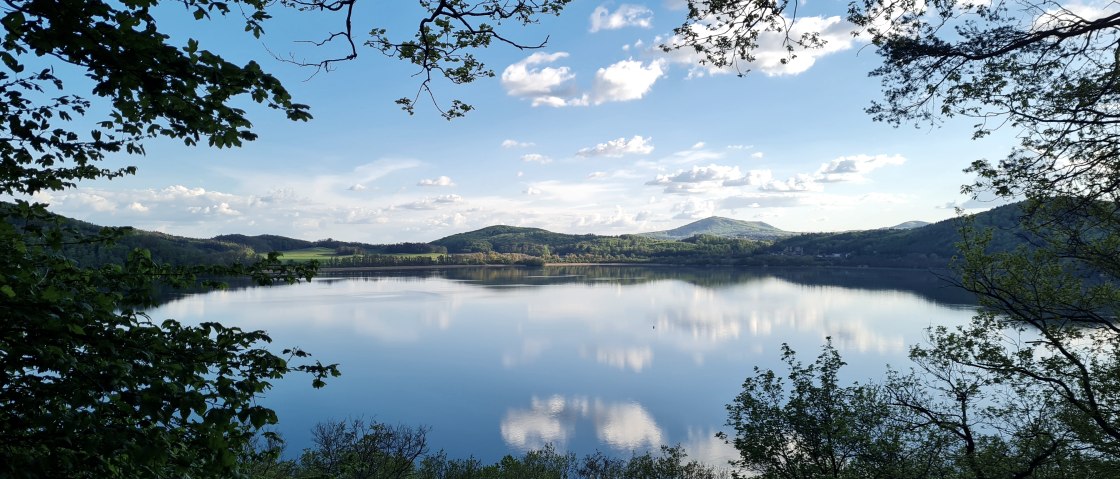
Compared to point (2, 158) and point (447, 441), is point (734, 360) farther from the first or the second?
point (2, 158)

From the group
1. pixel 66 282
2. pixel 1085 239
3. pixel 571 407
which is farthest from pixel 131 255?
A: pixel 571 407

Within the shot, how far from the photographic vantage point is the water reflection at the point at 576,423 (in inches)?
1049

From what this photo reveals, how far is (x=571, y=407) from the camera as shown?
31656 millimetres

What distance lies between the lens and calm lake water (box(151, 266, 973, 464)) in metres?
28.8

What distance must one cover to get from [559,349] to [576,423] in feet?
61.6

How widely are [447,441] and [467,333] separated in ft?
91.6

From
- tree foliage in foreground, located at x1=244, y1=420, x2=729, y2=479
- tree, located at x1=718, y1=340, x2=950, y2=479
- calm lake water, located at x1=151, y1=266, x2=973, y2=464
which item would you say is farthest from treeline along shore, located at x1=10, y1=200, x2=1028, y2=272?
tree, located at x1=718, y1=340, x2=950, y2=479

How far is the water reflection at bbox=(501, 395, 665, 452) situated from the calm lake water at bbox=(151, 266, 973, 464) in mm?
115

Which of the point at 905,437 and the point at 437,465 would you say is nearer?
the point at 905,437

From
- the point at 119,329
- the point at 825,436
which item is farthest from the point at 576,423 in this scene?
the point at 119,329

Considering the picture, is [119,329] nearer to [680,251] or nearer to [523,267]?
[523,267]

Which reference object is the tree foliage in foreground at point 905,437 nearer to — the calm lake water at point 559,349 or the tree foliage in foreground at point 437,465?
the calm lake water at point 559,349

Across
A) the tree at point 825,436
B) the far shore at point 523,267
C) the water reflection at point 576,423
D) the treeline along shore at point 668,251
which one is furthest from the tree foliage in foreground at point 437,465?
the far shore at point 523,267

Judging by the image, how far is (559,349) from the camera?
1879 inches
